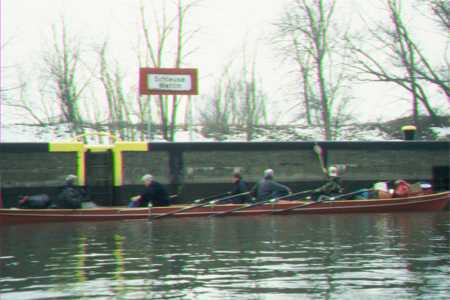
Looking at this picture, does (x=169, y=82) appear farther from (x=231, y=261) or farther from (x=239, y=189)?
(x=231, y=261)

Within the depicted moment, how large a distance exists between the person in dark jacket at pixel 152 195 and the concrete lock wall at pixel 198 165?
1764mm

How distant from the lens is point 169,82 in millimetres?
34531

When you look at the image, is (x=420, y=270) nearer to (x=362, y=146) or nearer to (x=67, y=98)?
(x=362, y=146)

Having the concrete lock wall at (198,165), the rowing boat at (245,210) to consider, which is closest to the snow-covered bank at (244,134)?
the concrete lock wall at (198,165)

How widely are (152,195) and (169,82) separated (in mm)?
11151

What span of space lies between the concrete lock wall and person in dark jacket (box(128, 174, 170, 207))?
5.79ft

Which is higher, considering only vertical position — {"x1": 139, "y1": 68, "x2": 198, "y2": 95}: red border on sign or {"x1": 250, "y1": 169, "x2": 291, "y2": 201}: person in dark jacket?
{"x1": 139, "y1": 68, "x2": 198, "y2": 95}: red border on sign

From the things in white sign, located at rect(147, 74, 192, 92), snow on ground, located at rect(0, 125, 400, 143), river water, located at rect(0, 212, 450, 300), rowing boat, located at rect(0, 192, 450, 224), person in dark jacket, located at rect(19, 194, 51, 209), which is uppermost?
white sign, located at rect(147, 74, 192, 92)

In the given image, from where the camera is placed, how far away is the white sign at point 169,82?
34312 mm

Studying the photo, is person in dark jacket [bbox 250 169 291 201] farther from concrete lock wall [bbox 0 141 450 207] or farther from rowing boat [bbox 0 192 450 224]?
concrete lock wall [bbox 0 141 450 207]

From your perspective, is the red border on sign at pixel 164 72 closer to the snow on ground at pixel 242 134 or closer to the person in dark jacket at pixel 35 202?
the snow on ground at pixel 242 134

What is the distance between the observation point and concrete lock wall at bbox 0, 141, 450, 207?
82.6ft

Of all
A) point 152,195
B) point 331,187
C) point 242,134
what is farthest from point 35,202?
point 242,134

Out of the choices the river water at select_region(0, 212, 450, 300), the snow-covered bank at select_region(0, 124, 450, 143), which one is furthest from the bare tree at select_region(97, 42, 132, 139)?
the river water at select_region(0, 212, 450, 300)
